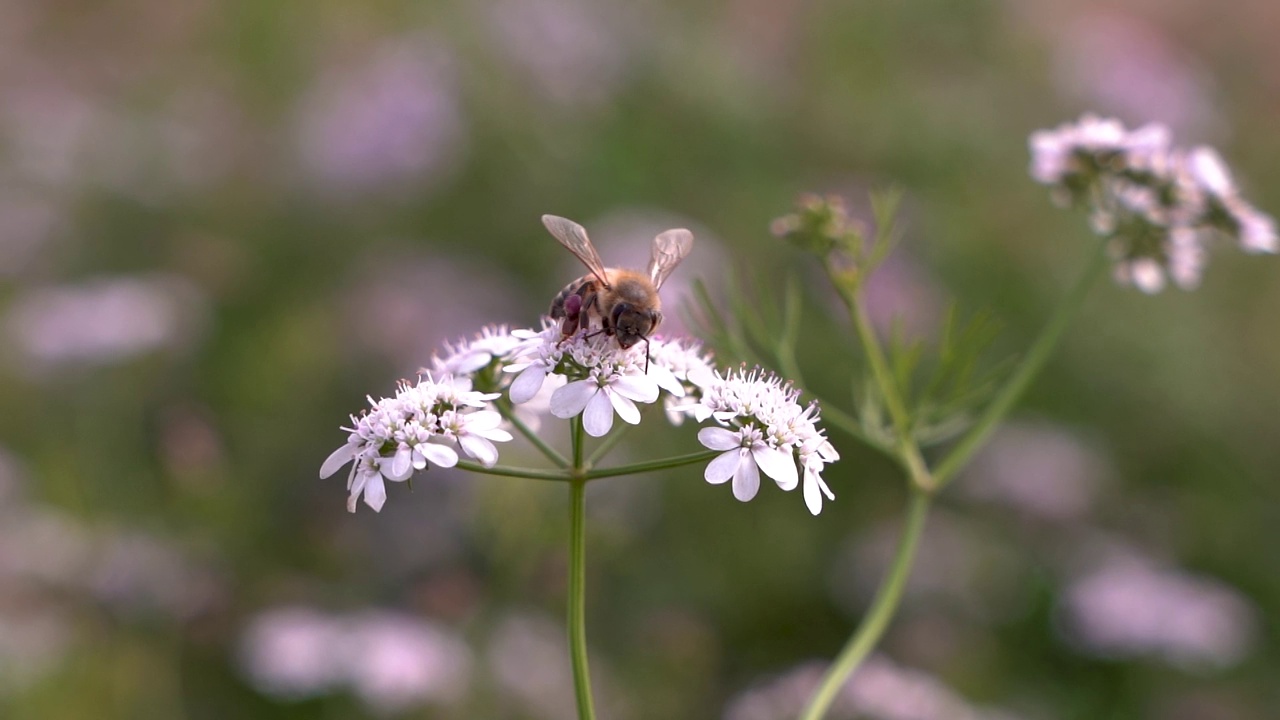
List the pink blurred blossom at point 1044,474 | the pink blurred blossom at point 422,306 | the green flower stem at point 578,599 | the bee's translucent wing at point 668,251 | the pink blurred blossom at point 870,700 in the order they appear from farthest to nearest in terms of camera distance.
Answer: the pink blurred blossom at point 422,306, the pink blurred blossom at point 1044,474, the pink blurred blossom at point 870,700, the bee's translucent wing at point 668,251, the green flower stem at point 578,599

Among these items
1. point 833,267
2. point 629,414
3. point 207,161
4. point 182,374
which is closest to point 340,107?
point 207,161

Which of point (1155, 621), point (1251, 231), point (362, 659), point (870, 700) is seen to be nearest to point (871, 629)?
point (870, 700)

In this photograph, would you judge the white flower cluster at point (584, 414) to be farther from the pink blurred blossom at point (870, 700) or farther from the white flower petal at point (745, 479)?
the pink blurred blossom at point (870, 700)

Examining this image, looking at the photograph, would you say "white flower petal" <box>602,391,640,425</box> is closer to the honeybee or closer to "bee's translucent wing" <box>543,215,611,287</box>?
the honeybee

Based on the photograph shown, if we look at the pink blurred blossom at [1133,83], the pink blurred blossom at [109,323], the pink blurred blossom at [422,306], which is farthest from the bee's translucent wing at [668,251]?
the pink blurred blossom at [1133,83]

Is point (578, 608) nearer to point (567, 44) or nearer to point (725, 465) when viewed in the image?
point (725, 465)

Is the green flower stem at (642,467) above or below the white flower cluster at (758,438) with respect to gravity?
below

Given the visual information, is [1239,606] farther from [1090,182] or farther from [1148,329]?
[1090,182]
